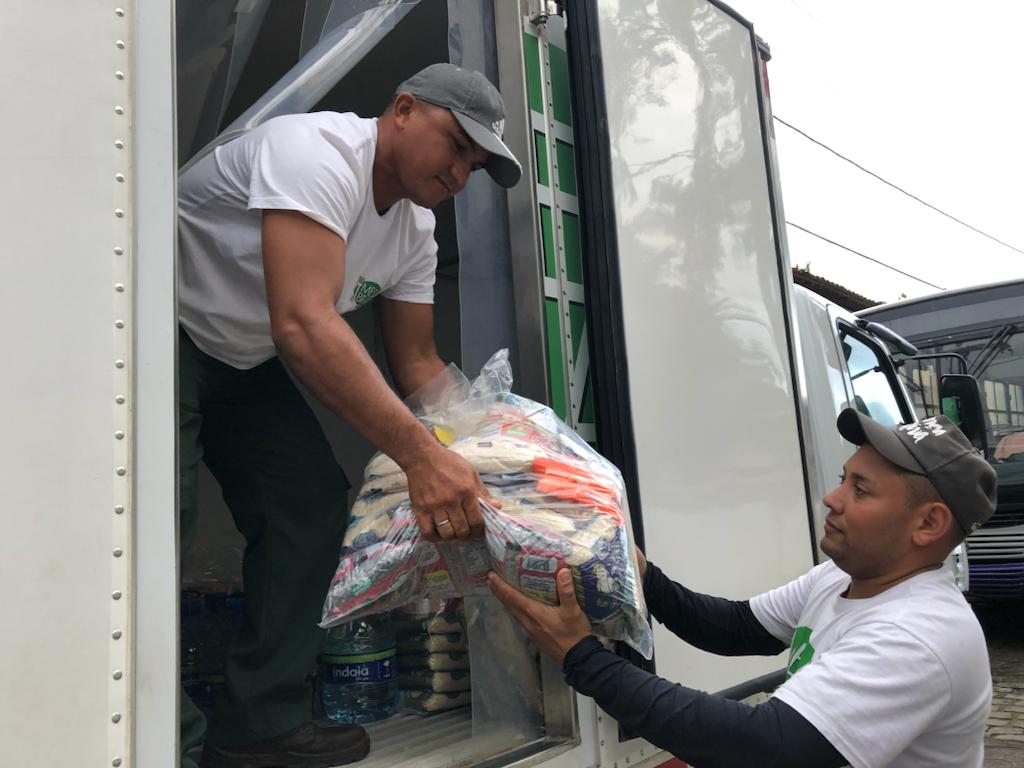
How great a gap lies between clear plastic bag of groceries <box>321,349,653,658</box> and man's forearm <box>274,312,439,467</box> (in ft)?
0.44

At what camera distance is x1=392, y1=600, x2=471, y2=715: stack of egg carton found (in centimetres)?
229

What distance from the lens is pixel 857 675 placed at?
1539 millimetres

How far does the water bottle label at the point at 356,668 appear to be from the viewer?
2.24m

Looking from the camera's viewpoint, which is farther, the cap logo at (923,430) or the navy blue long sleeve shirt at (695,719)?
the cap logo at (923,430)

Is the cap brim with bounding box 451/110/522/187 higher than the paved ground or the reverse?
higher

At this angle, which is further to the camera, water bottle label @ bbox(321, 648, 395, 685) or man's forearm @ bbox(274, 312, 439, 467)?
water bottle label @ bbox(321, 648, 395, 685)

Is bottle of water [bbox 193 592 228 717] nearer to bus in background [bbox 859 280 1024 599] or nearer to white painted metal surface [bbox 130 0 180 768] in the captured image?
white painted metal surface [bbox 130 0 180 768]

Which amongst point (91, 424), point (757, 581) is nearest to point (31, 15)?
point (91, 424)

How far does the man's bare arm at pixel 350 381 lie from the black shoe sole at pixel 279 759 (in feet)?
1.90

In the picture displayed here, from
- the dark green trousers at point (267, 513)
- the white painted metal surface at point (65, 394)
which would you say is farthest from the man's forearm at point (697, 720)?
the white painted metal surface at point (65, 394)

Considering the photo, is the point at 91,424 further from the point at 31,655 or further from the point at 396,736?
the point at 396,736

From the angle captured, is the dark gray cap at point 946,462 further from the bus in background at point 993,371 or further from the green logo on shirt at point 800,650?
the bus in background at point 993,371

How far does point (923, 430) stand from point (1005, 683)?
5145 mm

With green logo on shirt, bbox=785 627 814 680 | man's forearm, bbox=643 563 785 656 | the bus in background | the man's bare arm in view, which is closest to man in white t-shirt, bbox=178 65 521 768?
the man's bare arm
